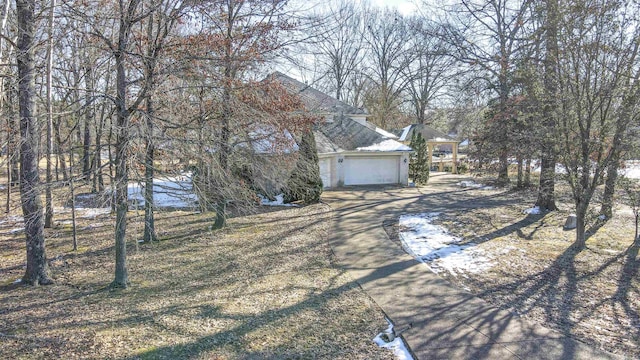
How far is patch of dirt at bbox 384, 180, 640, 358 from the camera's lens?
542cm

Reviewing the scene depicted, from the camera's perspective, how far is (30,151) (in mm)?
6234

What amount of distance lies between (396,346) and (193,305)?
3.12m

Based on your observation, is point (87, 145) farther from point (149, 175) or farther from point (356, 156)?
point (356, 156)

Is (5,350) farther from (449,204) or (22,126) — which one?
(449,204)

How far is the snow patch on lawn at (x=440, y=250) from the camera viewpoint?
7.85 metres

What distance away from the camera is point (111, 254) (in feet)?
30.1

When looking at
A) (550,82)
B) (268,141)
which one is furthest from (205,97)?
(550,82)

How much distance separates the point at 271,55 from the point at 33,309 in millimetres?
6853

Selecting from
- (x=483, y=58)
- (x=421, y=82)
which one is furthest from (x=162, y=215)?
(x=421, y=82)

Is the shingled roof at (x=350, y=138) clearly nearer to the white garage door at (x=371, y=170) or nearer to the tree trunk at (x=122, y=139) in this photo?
the white garage door at (x=371, y=170)

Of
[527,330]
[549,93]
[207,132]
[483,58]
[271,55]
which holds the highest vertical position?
[483,58]

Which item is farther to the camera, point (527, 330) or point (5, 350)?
point (527, 330)

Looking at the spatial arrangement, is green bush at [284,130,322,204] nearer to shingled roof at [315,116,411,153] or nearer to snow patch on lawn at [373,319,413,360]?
shingled roof at [315,116,411,153]

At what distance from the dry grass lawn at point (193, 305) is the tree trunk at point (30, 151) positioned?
1.36 ft
